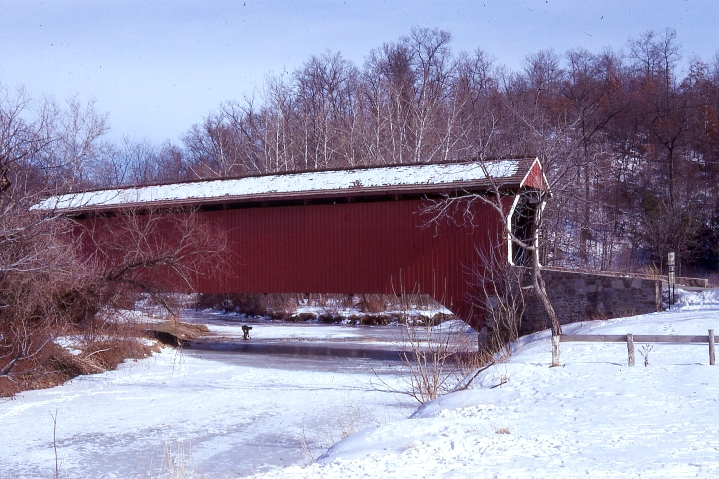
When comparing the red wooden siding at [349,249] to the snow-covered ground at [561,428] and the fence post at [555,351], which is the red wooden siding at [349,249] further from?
the snow-covered ground at [561,428]

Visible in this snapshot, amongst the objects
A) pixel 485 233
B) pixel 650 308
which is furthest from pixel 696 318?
pixel 485 233

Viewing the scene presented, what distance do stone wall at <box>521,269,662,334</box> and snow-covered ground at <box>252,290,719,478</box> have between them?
3855 millimetres

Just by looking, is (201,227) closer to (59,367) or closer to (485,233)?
(59,367)

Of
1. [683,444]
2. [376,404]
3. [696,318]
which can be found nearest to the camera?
[683,444]

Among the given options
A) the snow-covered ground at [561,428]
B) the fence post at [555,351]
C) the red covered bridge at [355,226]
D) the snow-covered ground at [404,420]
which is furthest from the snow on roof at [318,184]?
the snow-covered ground at [561,428]

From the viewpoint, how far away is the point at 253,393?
475 inches

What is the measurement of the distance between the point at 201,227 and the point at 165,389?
203 inches

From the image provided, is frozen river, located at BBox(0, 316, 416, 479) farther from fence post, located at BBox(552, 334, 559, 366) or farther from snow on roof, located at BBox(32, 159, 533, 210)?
snow on roof, located at BBox(32, 159, 533, 210)

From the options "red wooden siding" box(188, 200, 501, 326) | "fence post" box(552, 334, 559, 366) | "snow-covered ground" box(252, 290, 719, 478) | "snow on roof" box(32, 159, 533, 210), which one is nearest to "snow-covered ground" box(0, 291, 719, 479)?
"snow-covered ground" box(252, 290, 719, 478)

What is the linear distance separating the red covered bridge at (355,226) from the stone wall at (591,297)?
109 cm

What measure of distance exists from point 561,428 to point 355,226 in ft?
32.4

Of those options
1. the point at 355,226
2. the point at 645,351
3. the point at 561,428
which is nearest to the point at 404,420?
the point at 561,428

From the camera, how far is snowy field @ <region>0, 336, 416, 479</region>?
7969mm

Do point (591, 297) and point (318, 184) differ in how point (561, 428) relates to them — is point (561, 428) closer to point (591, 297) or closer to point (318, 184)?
point (591, 297)
